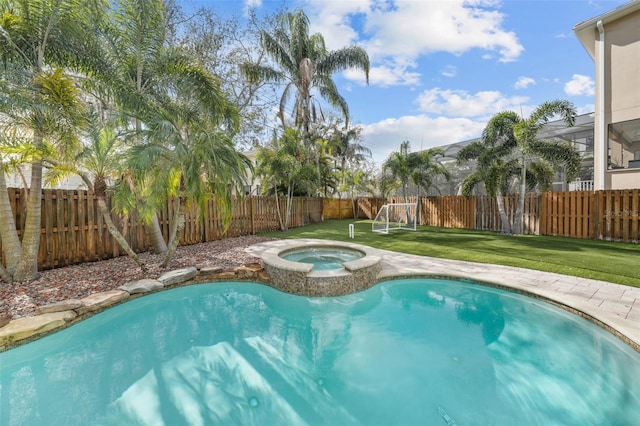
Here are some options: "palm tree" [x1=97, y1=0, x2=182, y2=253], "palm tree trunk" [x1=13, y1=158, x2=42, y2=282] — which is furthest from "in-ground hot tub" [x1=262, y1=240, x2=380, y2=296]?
"palm tree trunk" [x1=13, y1=158, x2=42, y2=282]

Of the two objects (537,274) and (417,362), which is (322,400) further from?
(537,274)

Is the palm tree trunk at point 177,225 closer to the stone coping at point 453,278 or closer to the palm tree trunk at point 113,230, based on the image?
the palm tree trunk at point 113,230

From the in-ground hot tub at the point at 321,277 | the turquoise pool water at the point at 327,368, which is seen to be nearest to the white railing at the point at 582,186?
the turquoise pool water at the point at 327,368

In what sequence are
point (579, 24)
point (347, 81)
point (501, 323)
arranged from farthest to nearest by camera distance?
1. point (347, 81)
2. point (579, 24)
3. point (501, 323)

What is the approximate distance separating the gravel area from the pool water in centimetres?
99

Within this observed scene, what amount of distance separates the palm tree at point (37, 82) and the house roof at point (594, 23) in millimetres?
14786

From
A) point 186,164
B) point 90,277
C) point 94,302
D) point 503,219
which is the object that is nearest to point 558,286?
point 186,164

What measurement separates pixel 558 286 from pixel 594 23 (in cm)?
1090

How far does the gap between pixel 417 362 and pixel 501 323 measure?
176 centimetres

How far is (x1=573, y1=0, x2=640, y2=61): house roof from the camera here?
858 cm

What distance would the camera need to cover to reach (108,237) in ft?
21.4

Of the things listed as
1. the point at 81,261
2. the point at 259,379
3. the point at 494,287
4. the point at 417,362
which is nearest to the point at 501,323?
the point at 494,287

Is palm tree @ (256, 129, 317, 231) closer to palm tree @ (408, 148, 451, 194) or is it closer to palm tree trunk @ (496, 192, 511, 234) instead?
palm tree @ (408, 148, 451, 194)

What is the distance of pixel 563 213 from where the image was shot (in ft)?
32.7
